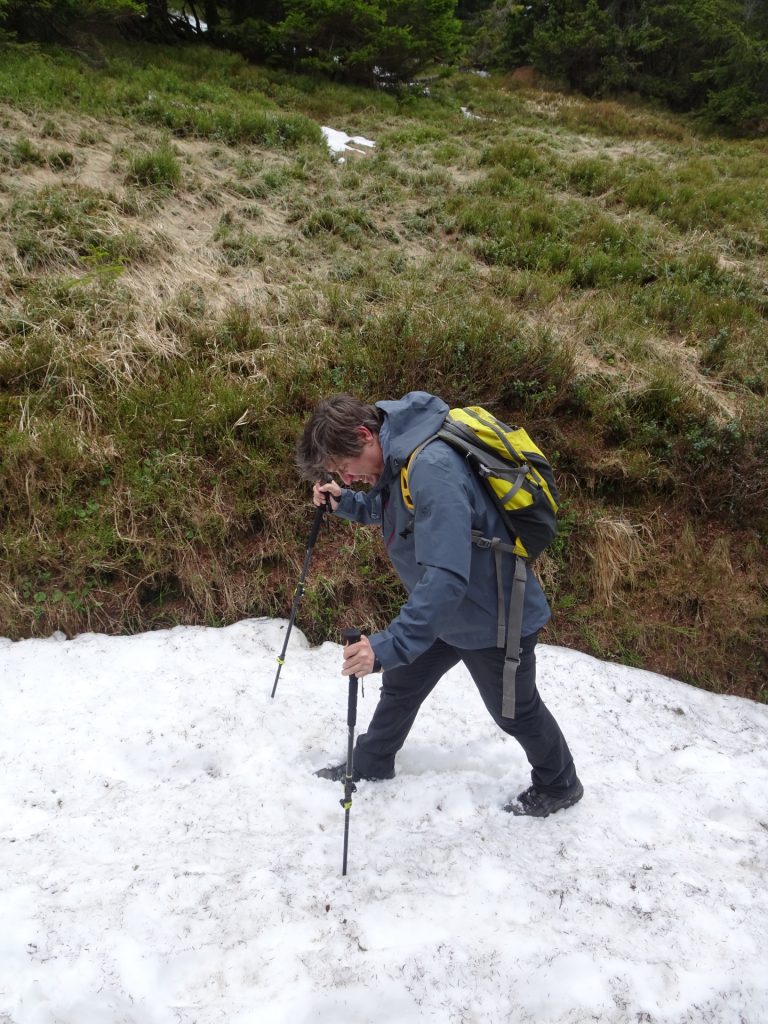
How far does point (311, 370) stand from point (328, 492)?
3048 mm

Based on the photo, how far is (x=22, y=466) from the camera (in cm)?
534

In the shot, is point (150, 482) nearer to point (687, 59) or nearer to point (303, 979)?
point (303, 979)

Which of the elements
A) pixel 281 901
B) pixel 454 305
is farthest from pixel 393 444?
pixel 454 305

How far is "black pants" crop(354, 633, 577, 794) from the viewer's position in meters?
3.24

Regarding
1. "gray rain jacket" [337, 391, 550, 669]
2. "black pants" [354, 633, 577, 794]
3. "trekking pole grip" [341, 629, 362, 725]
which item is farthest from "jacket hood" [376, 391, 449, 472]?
"black pants" [354, 633, 577, 794]

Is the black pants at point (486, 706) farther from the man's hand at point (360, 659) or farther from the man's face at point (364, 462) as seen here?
the man's face at point (364, 462)

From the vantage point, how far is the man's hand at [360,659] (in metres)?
2.72

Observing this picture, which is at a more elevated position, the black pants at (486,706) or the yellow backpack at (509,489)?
the yellow backpack at (509,489)

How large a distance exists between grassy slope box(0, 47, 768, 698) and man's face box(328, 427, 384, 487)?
2.49 m

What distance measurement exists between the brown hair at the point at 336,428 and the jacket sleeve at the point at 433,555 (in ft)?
1.15

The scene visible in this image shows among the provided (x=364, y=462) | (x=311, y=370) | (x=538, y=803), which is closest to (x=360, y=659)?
(x=364, y=462)

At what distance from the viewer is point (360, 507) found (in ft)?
12.3

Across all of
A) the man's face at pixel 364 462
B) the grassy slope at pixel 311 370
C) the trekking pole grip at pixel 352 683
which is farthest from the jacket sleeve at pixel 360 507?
the grassy slope at pixel 311 370

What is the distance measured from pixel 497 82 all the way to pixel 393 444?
22485 mm
